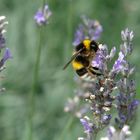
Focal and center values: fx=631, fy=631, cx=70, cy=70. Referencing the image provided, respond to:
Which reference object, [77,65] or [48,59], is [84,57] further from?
[48,59]

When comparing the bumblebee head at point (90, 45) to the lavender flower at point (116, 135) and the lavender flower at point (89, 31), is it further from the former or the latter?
the lavender flower at point (89, 31)

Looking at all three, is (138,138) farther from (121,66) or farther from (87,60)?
(121,66)

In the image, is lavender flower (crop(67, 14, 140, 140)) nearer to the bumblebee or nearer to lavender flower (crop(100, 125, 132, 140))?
lavender flower (crop(100, 125, 132, 140))

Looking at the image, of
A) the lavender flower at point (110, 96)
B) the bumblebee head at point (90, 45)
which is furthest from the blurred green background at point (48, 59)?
the lavender flower at point (110, 96)

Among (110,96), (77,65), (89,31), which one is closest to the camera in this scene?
(110,96)

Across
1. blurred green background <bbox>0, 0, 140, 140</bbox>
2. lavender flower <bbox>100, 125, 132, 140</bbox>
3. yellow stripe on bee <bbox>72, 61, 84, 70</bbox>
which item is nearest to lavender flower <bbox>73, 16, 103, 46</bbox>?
blurred green background <bbox>0, 0, 140, 140</bbox>

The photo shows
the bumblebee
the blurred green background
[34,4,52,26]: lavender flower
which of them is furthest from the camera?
the blurred green background

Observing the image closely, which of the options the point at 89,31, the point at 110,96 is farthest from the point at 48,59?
the point at 110,96

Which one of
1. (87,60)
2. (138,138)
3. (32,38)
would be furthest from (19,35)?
(87,60)
